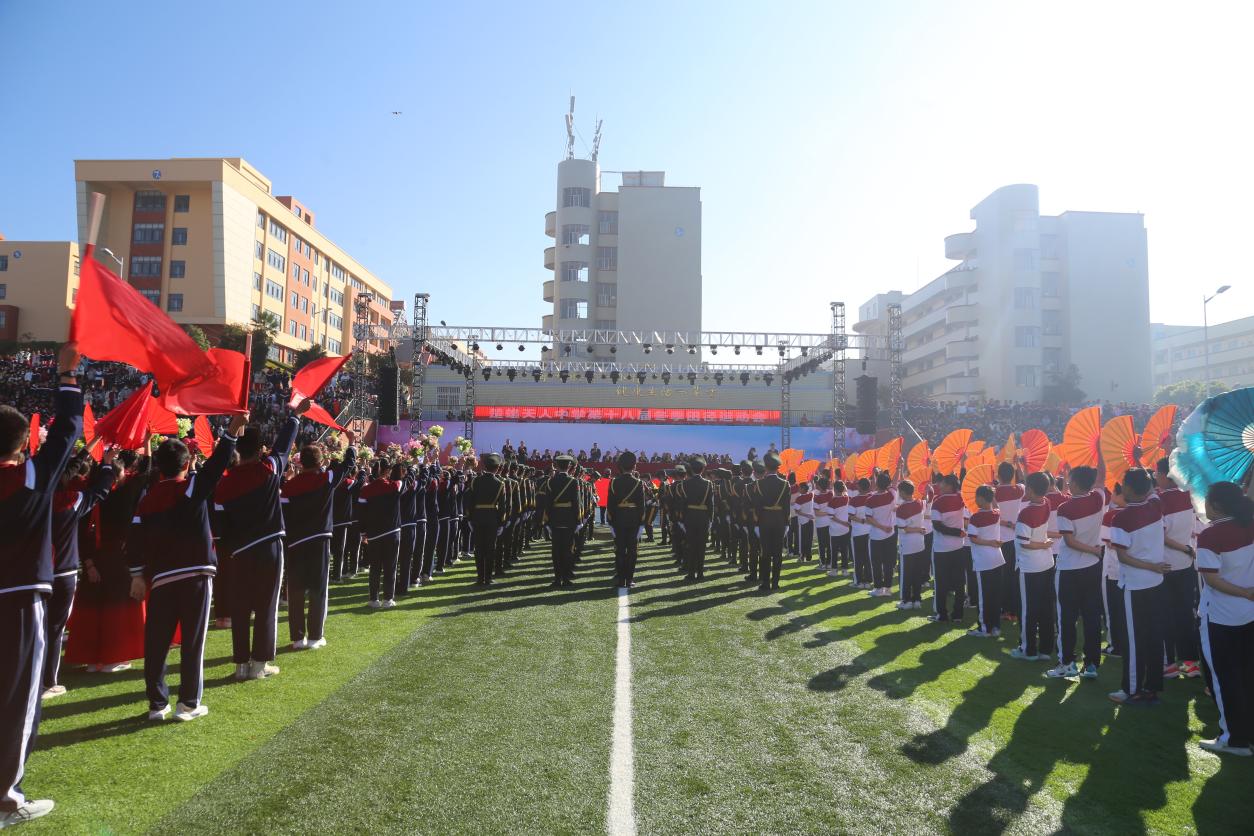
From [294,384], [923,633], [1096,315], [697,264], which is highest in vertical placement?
[697,264]

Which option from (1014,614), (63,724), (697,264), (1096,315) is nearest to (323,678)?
(63,724)

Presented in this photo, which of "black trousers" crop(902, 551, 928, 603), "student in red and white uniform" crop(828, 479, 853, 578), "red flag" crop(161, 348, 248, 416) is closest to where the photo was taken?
"red flag" crop(161, 348, 248, 416)

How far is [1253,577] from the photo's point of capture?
515 centimetres

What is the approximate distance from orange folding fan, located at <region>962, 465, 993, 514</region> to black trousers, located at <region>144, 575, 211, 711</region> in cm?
838

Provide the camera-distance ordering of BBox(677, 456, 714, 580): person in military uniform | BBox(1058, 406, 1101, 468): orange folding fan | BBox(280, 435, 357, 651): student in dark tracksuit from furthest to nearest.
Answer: BBox(677, 456, 714, 580): person in military uniform, BBox(1058, 406, 1101, 468): orange folding fan, BBox(280, 435, 357, 651): student in dark tracksuit

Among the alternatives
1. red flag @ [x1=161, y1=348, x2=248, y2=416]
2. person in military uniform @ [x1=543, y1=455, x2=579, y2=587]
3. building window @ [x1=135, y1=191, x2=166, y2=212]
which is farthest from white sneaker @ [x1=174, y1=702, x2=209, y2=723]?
building window @ [x1=135, y1=191, x2=166, y2=212]

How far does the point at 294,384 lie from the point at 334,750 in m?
3.00

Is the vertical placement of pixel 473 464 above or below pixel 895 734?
above

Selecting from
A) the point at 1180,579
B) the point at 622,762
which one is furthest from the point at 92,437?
the point at 1180,579

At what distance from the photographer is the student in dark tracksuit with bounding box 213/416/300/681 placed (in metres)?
6.31

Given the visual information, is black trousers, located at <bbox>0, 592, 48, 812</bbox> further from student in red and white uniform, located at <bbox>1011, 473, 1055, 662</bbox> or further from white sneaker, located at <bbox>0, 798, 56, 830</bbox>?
student in red and white uniform, located at <bbox>1011, 473, 1055, 662</bbox>

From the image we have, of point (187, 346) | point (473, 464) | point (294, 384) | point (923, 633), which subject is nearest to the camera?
point (187, 346)

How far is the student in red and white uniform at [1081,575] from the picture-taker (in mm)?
7164

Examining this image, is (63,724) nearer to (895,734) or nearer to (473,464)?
(895,734)
